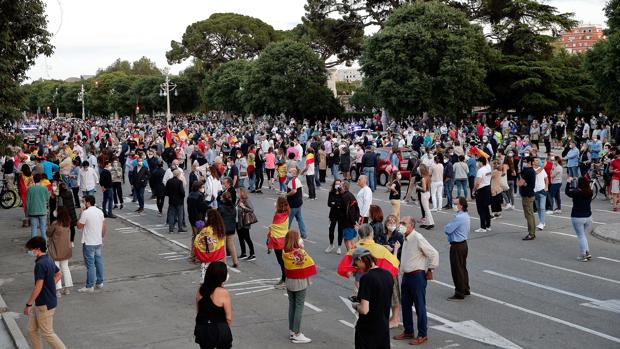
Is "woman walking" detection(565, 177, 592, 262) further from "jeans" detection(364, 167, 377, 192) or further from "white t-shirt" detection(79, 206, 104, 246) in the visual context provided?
"jeans" detection(364, 167, 377, 192)

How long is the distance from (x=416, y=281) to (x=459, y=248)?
1983 mm

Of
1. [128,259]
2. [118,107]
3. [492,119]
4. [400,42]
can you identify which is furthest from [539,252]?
[118,107]

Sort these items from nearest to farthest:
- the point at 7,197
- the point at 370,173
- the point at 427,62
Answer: the point at 7,197 < the point at 370,173 < the point at 427,62

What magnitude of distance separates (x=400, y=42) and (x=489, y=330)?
130 ft

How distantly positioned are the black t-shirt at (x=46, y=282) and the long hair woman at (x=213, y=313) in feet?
8.94

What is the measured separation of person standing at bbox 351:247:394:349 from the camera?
23.6 feet

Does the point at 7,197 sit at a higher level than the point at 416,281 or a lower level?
lower

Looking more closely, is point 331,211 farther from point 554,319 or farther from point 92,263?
point 554,319

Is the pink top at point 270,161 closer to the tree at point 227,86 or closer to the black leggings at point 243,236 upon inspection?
the black leggings at point 243,236

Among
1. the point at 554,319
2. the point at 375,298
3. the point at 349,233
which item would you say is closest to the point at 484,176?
the point at 349,233

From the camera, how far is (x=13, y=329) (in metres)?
10.2

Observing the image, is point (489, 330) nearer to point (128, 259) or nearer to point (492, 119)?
point (128, 259)

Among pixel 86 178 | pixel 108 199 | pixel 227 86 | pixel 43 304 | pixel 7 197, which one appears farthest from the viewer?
pixel 227 86

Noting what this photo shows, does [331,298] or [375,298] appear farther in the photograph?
[331,298]
